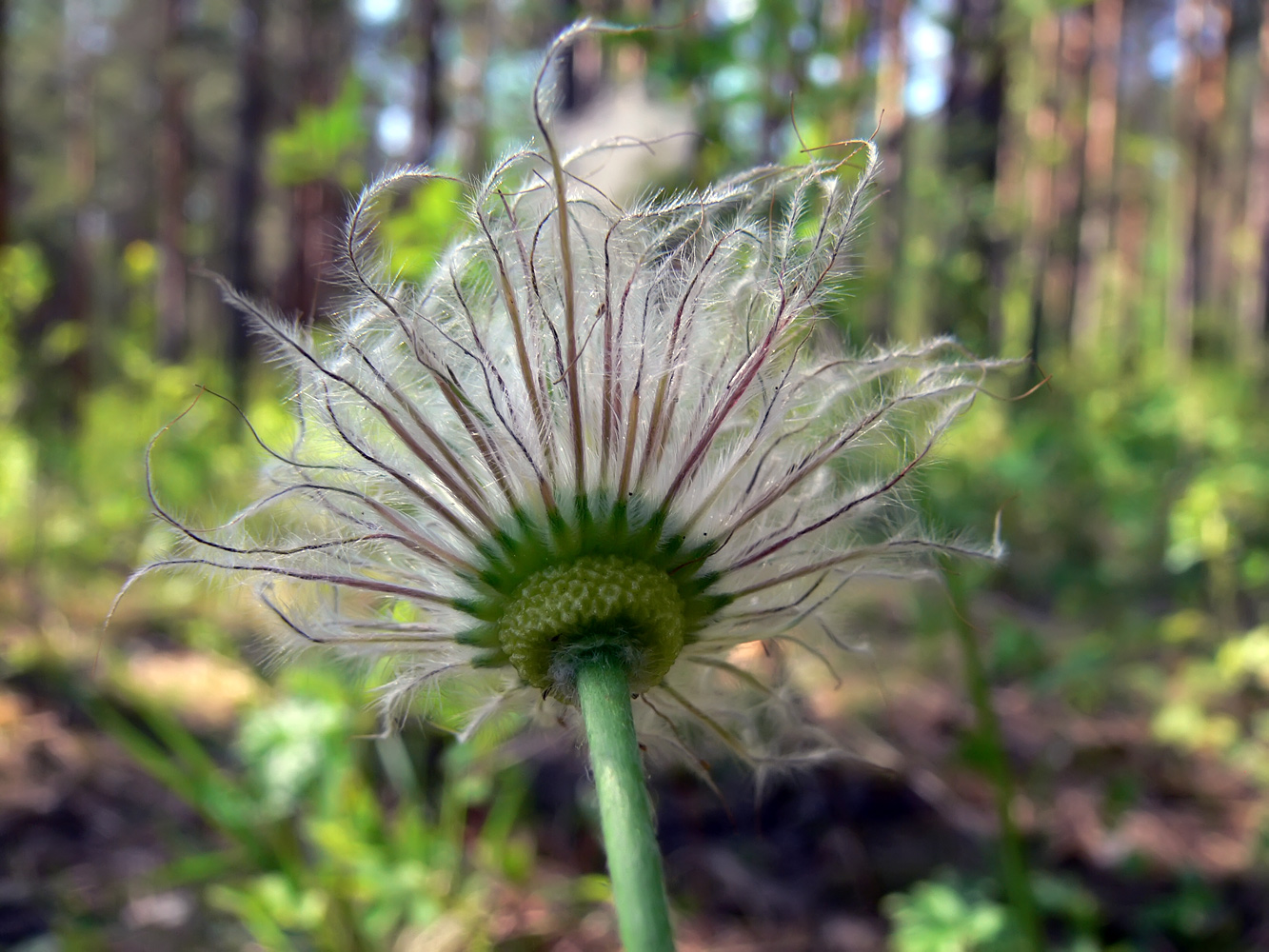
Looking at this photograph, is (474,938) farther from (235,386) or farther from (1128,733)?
(235,386)

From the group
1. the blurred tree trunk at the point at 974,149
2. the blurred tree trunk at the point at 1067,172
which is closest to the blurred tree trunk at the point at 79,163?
the blurred tree trunk at the point at 974,149

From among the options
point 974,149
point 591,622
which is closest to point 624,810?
point 591,622

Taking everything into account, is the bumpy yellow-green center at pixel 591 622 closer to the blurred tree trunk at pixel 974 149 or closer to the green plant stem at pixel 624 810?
the green plant stem at pixel 624 810

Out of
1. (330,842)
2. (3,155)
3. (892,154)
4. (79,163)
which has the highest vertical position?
(79,163)

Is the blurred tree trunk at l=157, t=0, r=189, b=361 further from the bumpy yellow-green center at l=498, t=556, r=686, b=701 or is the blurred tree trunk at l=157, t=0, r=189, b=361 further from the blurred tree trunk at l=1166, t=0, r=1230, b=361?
the blurred tree trunk at l=1166, t=0, r=1230, b=361

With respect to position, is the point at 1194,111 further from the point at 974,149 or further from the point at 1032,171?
the point at 974,149

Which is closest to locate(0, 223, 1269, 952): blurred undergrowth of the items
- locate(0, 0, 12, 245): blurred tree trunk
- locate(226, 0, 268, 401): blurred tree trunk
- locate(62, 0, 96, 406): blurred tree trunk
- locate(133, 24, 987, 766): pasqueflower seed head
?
locate(133, 24, 987, 766): pasqueflower seed head
